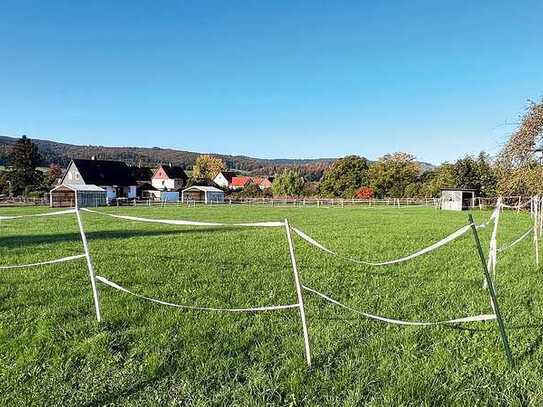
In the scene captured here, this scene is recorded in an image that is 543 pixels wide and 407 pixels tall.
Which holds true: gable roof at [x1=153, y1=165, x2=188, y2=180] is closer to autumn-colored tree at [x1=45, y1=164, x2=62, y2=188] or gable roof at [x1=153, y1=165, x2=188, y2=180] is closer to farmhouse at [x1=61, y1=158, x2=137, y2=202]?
farmhouse at [x1=61, y1=158, x2=137, y2=202]

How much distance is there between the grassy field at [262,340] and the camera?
3.46 m

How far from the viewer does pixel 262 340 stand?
4.51 metres

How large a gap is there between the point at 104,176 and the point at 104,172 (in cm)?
82

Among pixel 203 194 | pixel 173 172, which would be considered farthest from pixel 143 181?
pixel 203 194

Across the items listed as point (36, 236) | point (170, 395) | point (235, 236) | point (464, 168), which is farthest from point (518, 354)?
point (464, 168)

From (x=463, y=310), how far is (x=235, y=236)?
381 inches

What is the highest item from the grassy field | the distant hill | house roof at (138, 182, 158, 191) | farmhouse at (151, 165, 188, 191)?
the distant hill

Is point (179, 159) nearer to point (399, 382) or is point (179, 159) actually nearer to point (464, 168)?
point (464, 168)

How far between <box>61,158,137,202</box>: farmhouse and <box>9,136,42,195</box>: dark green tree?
476cm

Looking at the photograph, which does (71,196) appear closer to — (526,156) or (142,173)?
(142,173)

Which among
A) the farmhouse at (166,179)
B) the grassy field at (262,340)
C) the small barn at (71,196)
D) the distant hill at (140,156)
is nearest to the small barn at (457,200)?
the grassy field at (262,340)

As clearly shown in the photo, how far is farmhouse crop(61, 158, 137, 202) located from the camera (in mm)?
→ 68500

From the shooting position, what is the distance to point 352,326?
4.93 metres

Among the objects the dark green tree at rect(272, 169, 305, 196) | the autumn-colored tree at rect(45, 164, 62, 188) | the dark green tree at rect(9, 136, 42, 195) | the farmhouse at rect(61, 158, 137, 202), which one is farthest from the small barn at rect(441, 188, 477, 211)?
the autumn-colored tree at rect(45, 164, 62, 188)
